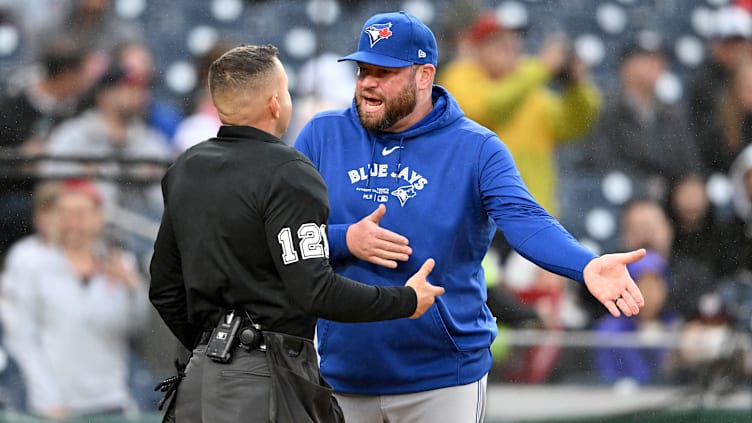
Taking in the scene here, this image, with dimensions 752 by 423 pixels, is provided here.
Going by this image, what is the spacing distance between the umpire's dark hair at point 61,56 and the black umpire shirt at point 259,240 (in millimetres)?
2947

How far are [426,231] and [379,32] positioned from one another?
60 centimetres

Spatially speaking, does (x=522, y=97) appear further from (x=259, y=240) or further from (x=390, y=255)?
(x=259, y=240)

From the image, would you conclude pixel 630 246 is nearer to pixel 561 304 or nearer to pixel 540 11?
pixel 561 304

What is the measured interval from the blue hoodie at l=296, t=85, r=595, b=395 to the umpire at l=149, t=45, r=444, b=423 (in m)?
0.43

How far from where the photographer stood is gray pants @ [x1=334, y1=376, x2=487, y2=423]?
3.33 metres

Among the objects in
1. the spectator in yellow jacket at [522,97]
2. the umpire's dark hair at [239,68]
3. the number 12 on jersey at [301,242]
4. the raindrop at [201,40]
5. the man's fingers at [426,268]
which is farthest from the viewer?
the spectator in yellow jacket at [522,97]

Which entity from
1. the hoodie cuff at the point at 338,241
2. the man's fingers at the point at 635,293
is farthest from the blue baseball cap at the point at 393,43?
the man's fingers at the point at 635,293

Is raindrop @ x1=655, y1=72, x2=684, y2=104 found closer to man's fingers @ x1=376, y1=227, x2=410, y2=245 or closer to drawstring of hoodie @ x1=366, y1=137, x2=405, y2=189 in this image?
drawstring of hoodie @ x1=366, y1=137, x2=405, y2=189

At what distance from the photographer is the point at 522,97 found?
19.7 ft

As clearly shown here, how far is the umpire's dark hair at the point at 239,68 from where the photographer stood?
2.86 metres

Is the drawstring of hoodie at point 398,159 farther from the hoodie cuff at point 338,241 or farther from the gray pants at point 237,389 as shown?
the gray pants at point 237,389

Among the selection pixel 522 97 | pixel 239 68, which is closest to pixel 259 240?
pixel 239 68

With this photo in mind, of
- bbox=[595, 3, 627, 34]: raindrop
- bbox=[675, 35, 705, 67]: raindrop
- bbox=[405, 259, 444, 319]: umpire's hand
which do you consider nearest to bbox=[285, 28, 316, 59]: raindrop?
bbox=[595, 3, 627, 34]: raindrop

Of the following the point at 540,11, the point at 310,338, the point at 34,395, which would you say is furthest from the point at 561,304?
the point at 310,338
